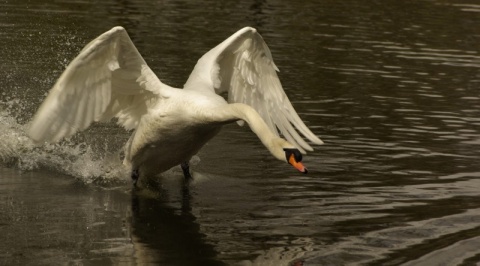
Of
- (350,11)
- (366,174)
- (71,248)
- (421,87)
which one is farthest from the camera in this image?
(350,11)

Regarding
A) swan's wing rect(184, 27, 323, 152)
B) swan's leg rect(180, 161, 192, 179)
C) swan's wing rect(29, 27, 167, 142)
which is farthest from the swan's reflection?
swan's wing rect(184, 27, 323, 152)

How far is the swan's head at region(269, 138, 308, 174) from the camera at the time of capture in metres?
8.27

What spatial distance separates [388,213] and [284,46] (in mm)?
9769

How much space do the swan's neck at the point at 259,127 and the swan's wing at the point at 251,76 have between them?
151 centimetres

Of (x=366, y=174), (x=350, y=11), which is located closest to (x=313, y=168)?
(x=366, y=174)

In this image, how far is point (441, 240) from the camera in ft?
29.8

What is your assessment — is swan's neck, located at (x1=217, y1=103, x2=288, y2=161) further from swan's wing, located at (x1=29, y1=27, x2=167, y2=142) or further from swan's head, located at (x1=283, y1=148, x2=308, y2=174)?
swan's wing, located at (x1=29, y1=27, x2=167, y2=142)

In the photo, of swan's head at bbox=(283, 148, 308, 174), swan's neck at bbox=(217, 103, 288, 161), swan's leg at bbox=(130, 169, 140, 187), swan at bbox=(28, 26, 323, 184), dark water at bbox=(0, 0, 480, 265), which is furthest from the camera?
swan's leg at bbox=(130, 169, 140, 187)

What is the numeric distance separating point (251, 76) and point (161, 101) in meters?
1.46

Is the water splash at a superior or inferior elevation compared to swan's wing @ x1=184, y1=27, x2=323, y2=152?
inferior

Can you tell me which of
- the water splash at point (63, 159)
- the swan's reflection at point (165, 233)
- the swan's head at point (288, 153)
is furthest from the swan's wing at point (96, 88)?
the swan's head at point (288, 153)

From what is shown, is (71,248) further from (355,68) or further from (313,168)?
(355,68)

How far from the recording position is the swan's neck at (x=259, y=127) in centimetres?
852

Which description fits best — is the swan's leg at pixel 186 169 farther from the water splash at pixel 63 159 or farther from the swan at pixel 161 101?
the water splash at pixel 63 159
